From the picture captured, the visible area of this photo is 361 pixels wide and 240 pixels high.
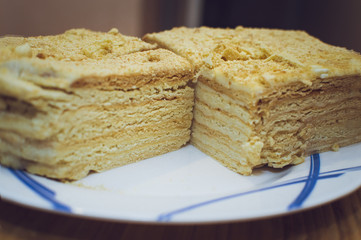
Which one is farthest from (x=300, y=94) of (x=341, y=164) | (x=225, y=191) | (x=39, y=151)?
(x=39, y=151)

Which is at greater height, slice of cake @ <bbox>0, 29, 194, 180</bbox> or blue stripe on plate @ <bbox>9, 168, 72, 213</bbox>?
slice of cake @ <bbox>0, 29, 194, 180</bbox>

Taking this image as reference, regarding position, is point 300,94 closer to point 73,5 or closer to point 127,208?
point 127,208

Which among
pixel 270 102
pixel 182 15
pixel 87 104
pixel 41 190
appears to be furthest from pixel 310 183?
pixel 182 15

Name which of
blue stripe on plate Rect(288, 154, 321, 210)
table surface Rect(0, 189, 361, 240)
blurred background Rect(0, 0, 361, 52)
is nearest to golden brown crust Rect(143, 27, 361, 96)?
blue stripe on plate Rect(288, 154, 321, 210)

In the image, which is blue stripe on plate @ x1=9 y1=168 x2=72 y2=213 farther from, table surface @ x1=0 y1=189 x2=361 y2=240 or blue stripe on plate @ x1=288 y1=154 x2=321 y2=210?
blue stripe on plate @ x1=288 y1=154 x2=321 y2=210

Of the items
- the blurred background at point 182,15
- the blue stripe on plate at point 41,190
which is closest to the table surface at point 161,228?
the blue stripe on plate at point 41,190
